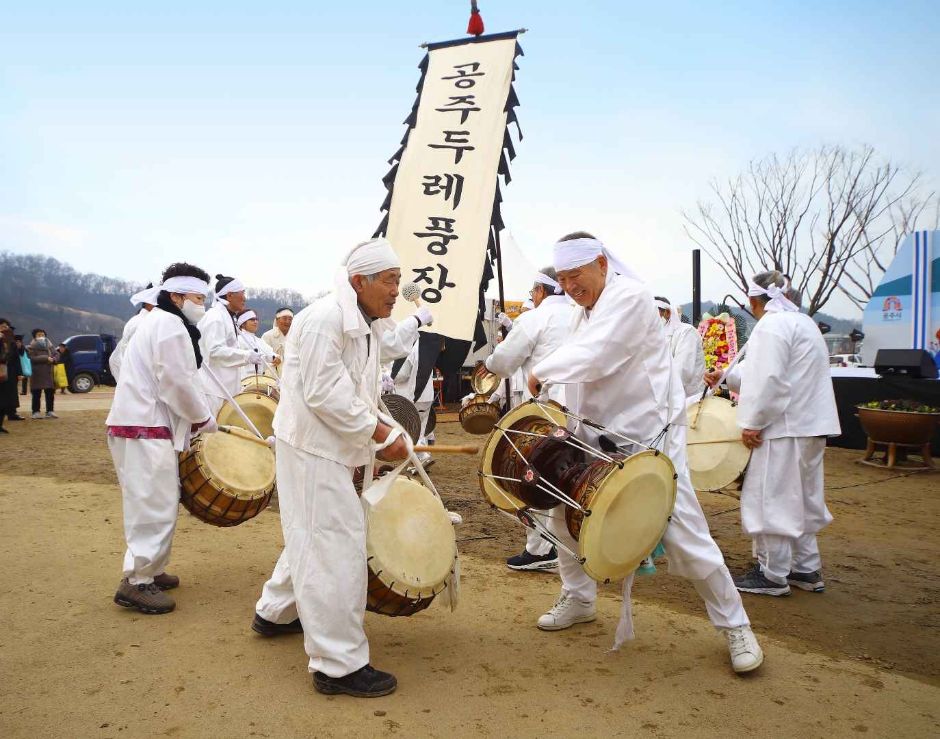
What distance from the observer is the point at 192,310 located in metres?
3.97

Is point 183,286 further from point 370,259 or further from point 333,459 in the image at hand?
point 333,459

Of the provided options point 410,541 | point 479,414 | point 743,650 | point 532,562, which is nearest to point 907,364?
point 479,414

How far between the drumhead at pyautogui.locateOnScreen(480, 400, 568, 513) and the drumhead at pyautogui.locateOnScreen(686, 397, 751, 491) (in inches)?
65.3

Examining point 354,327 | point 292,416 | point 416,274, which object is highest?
point 416,274

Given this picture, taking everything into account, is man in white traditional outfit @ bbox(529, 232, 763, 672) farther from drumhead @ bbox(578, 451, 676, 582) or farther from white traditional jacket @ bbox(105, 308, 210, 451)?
white traditional jacket @ bbox(105, 308, 210, 451)

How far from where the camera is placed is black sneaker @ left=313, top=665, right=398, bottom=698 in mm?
2840

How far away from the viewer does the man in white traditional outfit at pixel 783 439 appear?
4.20 meters

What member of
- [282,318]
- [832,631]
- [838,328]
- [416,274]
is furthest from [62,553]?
[838,328]

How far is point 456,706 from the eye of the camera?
9.21 ft

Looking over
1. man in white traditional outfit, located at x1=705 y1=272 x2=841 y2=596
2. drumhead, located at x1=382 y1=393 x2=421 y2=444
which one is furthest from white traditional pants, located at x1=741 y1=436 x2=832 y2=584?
drumhead, located at x1=382 y1=393 x2=421 y2=444

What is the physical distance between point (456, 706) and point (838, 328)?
60204 mm

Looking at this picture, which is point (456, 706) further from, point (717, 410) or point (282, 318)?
point (282, 318)

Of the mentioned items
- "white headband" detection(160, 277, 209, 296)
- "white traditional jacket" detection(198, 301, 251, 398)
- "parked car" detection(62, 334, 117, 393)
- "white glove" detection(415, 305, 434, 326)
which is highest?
"white headband" detection(160, 277, 209, 296)

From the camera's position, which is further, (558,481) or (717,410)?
(717,410)
